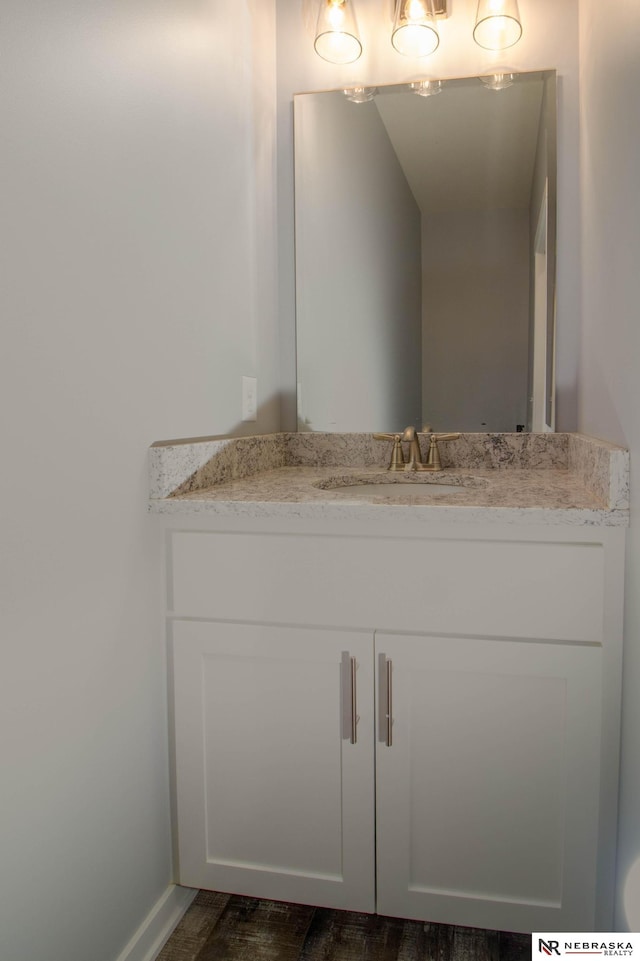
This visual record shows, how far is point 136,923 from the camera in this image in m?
1.20

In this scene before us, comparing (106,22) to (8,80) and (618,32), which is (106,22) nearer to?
(8,80)

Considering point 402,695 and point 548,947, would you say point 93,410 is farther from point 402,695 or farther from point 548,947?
point 548,947

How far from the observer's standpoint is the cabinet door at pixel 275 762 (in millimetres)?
1223

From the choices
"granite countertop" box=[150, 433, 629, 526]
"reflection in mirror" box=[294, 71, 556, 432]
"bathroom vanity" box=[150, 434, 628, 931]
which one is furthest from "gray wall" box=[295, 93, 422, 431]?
"bathroom vanity" box=[150, 434, 628, 931]

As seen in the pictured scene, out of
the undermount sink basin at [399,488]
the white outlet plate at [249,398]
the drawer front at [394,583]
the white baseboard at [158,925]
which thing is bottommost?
the white baseboard at [158,925]

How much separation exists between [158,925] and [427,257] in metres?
1.69

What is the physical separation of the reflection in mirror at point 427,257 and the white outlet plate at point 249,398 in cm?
21

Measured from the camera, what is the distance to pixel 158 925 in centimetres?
126

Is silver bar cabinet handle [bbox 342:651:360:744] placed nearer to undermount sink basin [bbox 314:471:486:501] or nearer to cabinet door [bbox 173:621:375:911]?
cabinet door [bbox 173:621:375:911]

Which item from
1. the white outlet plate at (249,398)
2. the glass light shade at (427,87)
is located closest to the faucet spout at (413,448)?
the white outlet plate at (249,398)

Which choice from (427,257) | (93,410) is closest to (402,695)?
(93,410)

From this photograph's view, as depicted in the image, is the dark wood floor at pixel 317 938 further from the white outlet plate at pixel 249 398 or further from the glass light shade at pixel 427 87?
the glass light shade at pixel 427 87

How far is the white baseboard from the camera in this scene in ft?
3.91

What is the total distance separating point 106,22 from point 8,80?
32 cm
